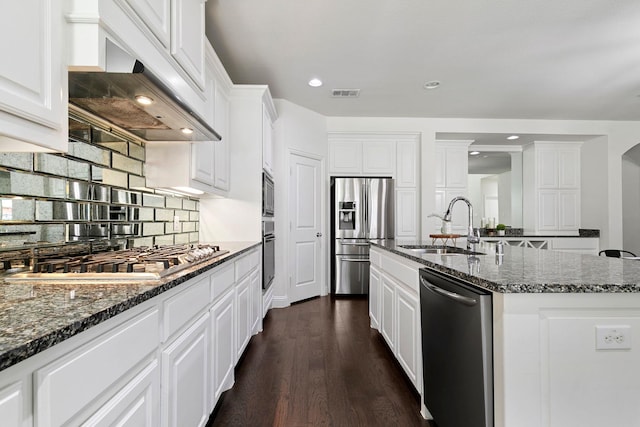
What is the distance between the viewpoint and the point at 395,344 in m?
2.20

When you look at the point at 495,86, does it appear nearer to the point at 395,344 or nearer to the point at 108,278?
the point at 395,344

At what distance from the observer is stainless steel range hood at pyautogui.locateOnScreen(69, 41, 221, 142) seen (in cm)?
109

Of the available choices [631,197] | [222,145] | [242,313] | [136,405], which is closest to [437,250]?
[242,313]

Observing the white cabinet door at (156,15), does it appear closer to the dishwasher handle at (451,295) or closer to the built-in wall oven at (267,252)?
the dishwasher handle at (451,295)

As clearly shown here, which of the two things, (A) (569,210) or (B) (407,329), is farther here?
(A) (569,210)

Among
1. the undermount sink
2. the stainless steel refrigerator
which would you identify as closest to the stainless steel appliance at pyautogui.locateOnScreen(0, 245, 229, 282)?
the undermount sink

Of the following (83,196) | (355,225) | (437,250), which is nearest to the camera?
(83,196)

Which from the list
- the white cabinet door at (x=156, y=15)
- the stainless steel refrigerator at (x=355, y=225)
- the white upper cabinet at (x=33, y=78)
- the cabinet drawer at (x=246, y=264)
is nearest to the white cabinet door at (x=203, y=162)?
the cabinet drawer at (x=246, y=264)

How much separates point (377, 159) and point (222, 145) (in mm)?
2699

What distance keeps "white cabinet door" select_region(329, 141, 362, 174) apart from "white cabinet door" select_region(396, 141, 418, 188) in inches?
24.2

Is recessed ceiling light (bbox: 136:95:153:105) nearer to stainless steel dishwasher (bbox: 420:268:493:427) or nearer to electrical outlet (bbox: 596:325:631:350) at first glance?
stainless steel dishwasher (bbox: 420:268:493:427)

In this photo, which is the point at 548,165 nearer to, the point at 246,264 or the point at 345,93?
the point at 345,93

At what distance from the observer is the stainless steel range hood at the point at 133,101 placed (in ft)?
3.58

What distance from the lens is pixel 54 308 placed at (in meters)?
0.73
